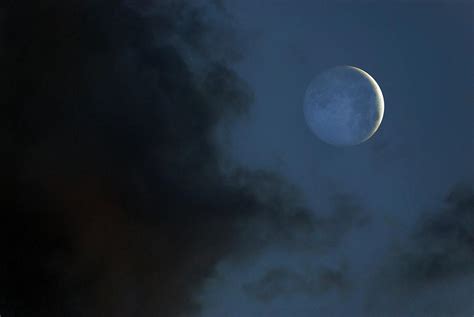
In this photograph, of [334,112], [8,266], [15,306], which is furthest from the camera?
[8,266]

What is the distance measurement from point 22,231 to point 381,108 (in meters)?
35.9

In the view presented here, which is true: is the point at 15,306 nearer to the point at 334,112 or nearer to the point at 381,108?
the point at 334,112

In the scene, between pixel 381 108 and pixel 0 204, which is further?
pixel 0 204

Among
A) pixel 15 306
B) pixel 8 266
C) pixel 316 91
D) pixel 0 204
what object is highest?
pixel 316 91

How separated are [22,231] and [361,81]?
3514 cm

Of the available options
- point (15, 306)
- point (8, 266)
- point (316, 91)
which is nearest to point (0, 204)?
point (8, 266)

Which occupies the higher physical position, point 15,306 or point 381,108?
point 381,108

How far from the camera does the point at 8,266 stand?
45.5m

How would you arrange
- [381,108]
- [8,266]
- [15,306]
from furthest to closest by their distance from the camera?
[8,266] < [15,306] < [381,108]

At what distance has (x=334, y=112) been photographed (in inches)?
1384

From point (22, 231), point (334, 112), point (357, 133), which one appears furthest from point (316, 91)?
point (22, 231)

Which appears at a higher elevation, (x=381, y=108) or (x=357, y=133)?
(x=381, y=108)

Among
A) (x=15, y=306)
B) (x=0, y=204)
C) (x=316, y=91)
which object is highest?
(x=316, y=91)

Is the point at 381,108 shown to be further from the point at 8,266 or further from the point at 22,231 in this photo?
the point at 8,266
